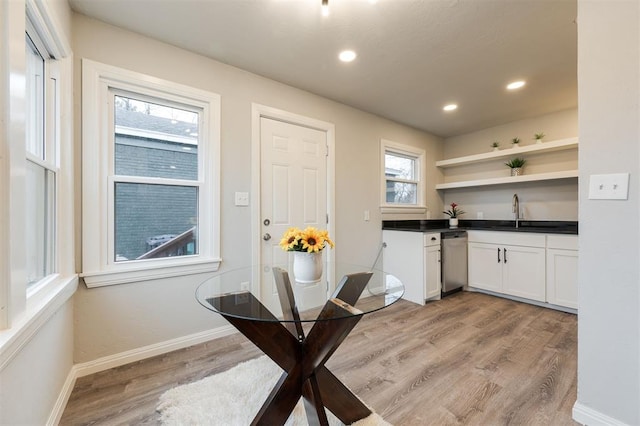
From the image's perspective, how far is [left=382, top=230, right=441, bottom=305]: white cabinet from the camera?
10.2 feet

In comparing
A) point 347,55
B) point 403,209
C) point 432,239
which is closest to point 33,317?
point 347,55

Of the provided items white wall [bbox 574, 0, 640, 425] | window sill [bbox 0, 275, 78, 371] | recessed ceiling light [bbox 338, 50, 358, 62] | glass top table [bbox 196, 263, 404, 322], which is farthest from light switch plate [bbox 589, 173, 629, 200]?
window sill [bbox 0, 275, 78, 371]

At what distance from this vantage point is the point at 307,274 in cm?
155

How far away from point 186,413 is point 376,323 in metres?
1.72

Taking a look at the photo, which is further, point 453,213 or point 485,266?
point 453,213

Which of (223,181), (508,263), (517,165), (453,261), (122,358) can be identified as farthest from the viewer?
(517,165)

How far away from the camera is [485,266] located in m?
3.46

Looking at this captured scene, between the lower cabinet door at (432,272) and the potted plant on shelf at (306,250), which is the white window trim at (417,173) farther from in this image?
the potted plant on shelf at (306,250)

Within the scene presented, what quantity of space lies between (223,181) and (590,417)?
2719 millimetres

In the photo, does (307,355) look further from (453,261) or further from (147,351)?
(453,261)

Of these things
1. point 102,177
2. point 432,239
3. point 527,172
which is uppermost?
point 527,172

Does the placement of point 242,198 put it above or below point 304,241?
above

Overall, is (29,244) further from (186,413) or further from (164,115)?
(164,115)

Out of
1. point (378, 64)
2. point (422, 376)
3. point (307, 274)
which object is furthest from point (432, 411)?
point (378, 64)
